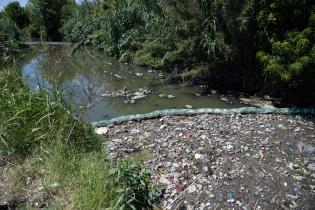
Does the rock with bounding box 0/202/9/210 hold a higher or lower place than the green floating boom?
higher

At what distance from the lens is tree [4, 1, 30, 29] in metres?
36.1

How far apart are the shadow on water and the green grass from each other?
1.03 feet

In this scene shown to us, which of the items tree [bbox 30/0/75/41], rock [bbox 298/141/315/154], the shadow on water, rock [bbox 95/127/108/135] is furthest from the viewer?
tree [bbox 30/0/75/41]

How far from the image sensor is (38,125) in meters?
3.84

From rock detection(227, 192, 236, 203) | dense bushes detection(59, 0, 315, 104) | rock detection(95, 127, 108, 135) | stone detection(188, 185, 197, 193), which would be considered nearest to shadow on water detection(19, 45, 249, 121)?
rock detection(95, 127, 108, 135)

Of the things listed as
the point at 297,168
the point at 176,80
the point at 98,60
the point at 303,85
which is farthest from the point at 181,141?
the point at 98,60

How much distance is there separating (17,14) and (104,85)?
33.9m

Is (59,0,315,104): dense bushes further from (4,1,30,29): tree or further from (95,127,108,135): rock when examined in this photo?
(4,1,30,29): tree

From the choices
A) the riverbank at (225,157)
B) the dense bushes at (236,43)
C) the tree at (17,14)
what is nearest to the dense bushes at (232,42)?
the dense bushes at (236,43)

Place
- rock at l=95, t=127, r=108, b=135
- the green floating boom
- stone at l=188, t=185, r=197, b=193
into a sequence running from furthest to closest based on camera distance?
the green floating boom
rock at l=95, t=127, r=108, b=135
stone at l=188, t=185, r=197, b=193

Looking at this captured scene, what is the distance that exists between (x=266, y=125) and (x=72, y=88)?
3043mm

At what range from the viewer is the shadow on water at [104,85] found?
4340 mm

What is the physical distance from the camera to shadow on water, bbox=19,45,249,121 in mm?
4340

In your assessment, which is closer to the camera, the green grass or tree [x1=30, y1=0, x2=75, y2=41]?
the green grass
